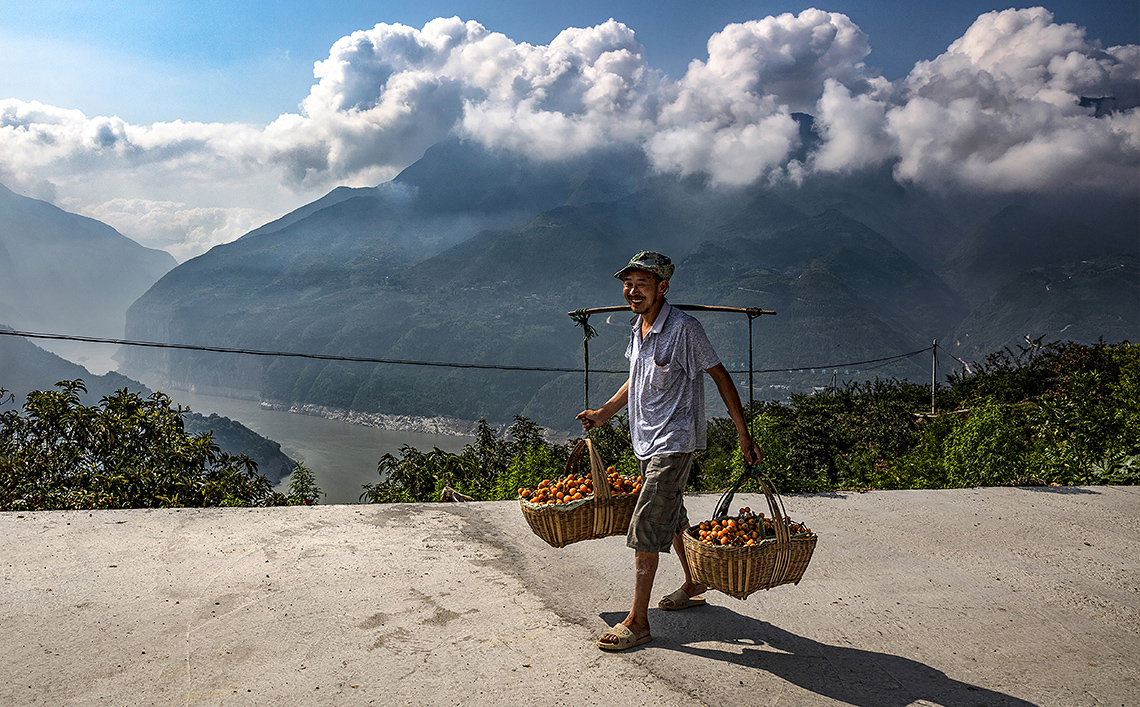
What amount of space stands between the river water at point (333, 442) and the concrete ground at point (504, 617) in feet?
163

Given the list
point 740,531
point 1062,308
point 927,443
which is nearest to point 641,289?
point 740,531

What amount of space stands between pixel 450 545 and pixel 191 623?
5.53 ft

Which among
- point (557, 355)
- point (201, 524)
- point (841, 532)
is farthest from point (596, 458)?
point (557, 355)

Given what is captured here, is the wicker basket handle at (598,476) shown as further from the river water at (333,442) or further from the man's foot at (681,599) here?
the river water at (333,442)

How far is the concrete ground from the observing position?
2725mm

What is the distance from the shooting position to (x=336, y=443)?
297ft

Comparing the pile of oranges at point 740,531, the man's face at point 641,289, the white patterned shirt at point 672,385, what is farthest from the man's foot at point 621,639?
the man's face at point 641,289

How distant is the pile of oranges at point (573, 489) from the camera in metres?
3.47

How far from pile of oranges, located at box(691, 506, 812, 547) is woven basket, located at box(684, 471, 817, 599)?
6 centimetres

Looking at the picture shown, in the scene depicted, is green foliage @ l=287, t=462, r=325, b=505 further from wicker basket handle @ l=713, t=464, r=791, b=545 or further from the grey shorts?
wicker basket handle @ l=713, t=464, r=791, b=545

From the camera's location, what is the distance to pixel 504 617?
343cm

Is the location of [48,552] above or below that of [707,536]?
below

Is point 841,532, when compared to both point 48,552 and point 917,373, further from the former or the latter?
point 917,373

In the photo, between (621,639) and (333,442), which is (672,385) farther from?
(333,442)
